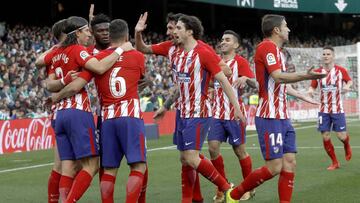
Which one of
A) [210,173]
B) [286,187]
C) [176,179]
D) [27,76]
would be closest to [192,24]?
[210,173]

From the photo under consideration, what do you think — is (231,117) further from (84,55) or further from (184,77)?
(84,55)

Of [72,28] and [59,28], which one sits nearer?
[72,28]

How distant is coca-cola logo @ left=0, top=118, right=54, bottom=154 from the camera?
64.5 ft

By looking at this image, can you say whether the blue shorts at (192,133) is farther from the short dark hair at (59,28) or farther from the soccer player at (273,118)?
the short dark hair at (59,28)

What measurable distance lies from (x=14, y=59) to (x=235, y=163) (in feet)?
44.4

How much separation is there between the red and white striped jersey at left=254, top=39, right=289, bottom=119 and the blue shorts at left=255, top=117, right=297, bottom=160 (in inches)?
2.9

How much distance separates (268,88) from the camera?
341 inches

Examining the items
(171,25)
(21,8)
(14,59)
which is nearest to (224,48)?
(171,25)

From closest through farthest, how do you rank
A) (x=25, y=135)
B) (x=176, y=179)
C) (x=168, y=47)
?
(x=168, y=47)
(x=176, y=179)
(x=25, y=135)

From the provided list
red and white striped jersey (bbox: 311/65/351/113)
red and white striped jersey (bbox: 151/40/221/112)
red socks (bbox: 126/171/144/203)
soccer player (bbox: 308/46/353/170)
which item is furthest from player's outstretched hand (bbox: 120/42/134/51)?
red and white striped jersey (bbox: 311/65/351/113)

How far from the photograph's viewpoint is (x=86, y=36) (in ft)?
27.3

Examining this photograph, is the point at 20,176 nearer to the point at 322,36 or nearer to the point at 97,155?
the point at 97,155

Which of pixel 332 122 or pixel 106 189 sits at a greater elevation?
pixel 332 122

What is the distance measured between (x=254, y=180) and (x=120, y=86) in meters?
2.02
